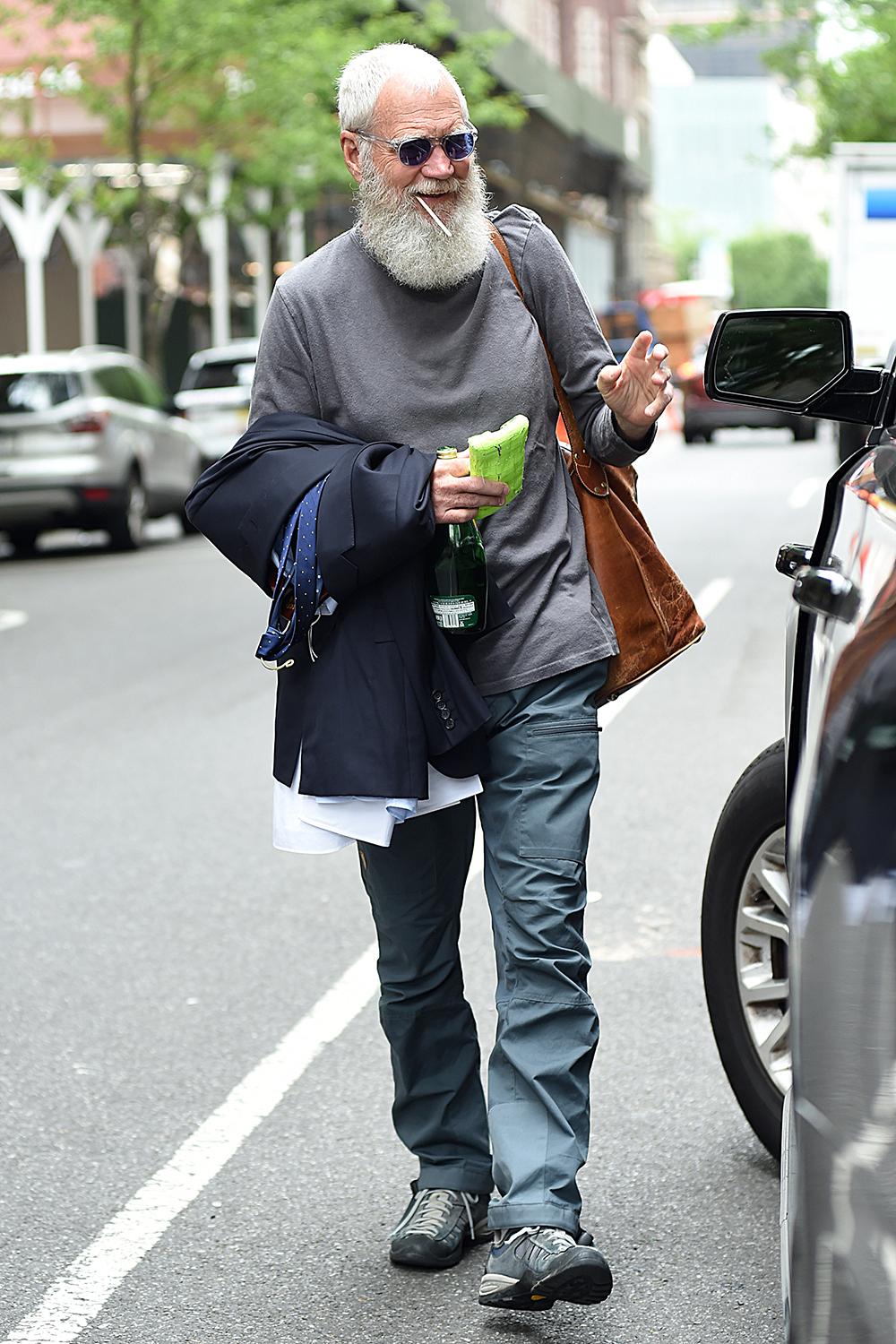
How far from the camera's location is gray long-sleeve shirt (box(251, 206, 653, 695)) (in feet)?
11.0

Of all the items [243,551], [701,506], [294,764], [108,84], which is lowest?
[701,506]

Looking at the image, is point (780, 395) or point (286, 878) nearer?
point (780, 395)

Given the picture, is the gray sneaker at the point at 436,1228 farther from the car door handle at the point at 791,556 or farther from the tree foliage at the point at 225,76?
the tree foliage at the point at 225,76

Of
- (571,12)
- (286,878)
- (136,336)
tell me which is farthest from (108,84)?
(571,12)

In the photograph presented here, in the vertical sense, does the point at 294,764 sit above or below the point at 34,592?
above

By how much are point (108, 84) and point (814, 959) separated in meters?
28.2

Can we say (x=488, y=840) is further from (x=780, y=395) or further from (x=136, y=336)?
(x=136, y=336)

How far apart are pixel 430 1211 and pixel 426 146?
1.86 metres

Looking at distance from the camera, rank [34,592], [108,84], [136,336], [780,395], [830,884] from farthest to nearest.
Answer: [136,336], [108,84], [34,592], [780,395], [830,884]

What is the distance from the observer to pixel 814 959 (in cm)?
212

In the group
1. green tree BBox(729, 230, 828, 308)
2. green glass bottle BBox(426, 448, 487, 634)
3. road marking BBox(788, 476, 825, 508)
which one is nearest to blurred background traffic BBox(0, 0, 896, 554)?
road marking BBox(788, 476, 825, 508)

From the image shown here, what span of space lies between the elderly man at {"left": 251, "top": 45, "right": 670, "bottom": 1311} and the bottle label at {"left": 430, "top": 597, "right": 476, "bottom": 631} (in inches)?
5.4

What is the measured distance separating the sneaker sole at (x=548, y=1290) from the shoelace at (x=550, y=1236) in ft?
0.19

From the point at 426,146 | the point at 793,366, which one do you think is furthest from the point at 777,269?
the point at 793,366
